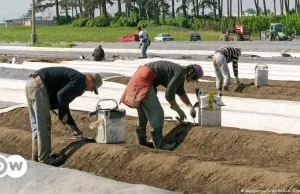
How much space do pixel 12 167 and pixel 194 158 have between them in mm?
2295

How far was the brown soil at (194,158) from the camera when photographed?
7.91 meters

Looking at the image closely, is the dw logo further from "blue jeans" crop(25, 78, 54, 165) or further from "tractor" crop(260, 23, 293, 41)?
"tractor" crop(260, 23, 293, 41)

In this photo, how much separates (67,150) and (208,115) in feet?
7.76

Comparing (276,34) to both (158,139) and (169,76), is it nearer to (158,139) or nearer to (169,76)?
(158,139)

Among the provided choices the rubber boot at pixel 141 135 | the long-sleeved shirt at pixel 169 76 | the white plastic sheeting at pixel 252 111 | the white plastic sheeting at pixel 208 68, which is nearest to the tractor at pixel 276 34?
the white plastic sheeting at pixel 208 68

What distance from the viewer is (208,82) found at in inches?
694

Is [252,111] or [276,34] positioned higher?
[276,34]

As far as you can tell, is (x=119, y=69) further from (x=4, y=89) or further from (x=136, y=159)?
(x=136, y=159)

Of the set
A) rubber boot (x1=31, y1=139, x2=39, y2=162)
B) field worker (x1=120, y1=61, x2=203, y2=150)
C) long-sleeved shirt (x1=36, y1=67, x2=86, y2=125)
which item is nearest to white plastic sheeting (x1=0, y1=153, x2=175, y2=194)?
long-sleeved shirt (x1=36, y1=67, x2=86, y2=125)

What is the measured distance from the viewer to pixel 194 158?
888 centimetres

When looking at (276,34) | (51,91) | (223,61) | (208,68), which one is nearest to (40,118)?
(51,91)

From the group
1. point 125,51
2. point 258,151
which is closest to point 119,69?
point 258,151

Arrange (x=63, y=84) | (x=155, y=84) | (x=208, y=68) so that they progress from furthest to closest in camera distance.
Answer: (x=208, y=68) < (x=155, y=84) < (x=63, y=84)

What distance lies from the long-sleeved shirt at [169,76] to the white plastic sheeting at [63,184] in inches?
94.4
